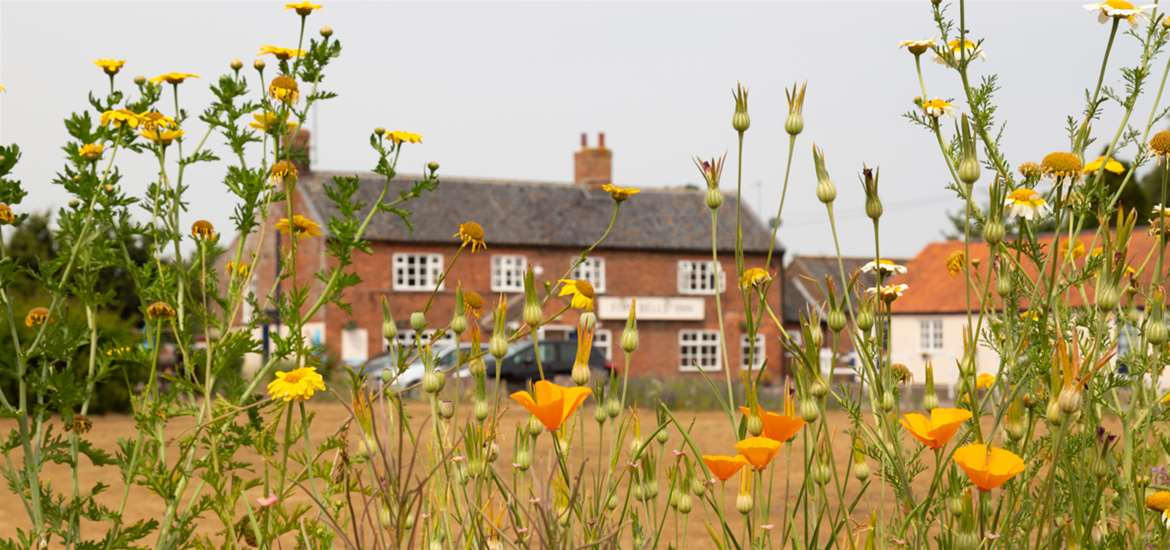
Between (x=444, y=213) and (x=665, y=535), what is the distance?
32.3m

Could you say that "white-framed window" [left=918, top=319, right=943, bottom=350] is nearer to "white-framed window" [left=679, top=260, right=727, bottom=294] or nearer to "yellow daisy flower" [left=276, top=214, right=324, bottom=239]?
"white-framed window" [left=679, top=260, right=727, bottom=294]

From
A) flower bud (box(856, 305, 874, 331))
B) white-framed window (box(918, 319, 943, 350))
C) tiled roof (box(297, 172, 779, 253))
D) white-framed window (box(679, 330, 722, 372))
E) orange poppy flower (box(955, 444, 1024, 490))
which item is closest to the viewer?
orange poppy flower (box(955, 444, 1024, 490))

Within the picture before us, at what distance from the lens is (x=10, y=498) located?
8.99 meters

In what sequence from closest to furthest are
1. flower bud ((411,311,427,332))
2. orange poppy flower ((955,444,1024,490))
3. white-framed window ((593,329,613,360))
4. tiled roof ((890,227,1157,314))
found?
orange poppy flower ((955,444,1024,490)), flower bud ((411,311,427,332)), tiled roof ((890,227,1157,314)), white-framed window ((593,329,613,360))

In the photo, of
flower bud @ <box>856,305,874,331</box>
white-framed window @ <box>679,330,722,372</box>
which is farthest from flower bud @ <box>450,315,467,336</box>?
white-framed window @ <box>679,330,722,372</box>

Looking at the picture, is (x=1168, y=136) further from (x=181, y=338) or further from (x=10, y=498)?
(x=10, y=498)

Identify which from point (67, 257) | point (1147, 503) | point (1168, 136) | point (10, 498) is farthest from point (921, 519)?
point (10, 498)

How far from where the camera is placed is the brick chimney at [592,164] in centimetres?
4100

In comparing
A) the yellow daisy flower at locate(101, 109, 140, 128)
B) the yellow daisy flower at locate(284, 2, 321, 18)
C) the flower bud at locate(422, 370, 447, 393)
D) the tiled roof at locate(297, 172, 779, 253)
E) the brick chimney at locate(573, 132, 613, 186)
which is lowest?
the flower bud at locate(422, 370, 447, 393)

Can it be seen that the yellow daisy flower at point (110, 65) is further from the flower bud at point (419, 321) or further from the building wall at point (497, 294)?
the building wall at point (497, 294)

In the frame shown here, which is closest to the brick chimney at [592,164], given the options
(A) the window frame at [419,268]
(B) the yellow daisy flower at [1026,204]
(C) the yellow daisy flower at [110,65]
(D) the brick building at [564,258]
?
(D) the brick building at [564,258]

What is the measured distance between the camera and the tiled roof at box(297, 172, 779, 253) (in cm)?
3809

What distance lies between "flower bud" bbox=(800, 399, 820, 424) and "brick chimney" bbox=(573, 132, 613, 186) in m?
38.4

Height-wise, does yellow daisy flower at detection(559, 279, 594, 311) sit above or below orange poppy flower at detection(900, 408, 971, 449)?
above
